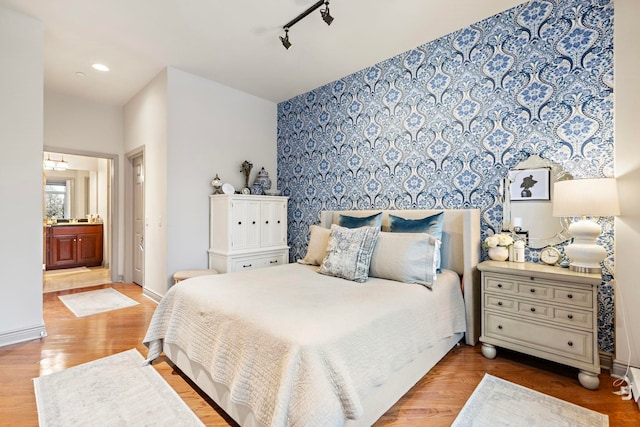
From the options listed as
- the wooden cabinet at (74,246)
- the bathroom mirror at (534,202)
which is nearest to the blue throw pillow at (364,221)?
the bathroom mirror at (534,202)

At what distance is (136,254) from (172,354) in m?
3.09

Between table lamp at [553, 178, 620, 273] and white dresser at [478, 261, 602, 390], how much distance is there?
0.40 feet

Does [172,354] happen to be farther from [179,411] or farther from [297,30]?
[297,30]

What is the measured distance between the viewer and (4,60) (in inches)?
97.8

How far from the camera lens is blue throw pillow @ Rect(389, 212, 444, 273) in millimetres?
2624

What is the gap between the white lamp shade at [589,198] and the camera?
1880mm

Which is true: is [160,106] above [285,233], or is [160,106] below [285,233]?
above

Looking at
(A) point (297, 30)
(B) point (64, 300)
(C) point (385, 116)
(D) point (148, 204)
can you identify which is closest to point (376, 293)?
(C) point (385, 116)

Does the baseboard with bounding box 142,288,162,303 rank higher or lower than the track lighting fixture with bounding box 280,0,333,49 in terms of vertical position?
lower

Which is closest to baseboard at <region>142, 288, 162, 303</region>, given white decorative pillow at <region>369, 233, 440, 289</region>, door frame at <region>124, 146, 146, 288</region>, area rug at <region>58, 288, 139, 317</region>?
area rug at <region>58, 288, 139, 317</region>

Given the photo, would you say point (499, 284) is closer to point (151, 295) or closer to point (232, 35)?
point (232, 35)

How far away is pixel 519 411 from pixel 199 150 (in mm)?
3821

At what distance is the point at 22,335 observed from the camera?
256 cm

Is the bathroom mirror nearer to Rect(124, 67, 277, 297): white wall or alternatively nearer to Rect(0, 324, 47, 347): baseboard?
Rect(124, 67, 277, 297): white wall
